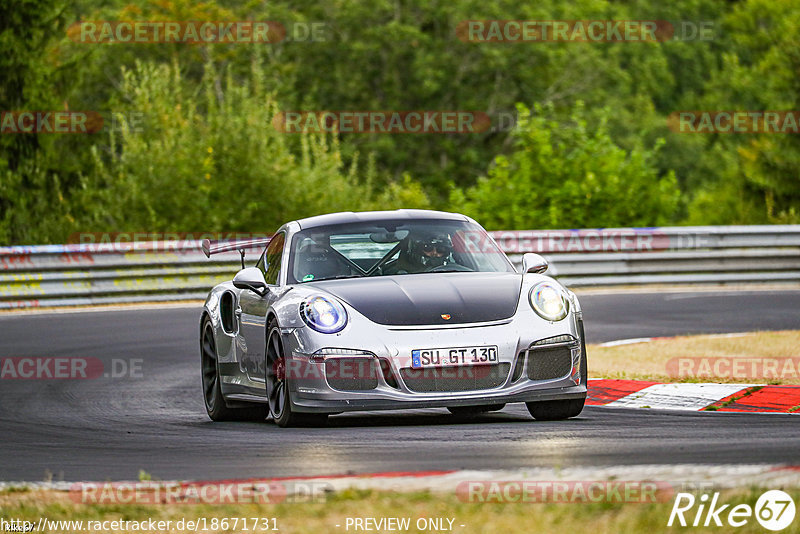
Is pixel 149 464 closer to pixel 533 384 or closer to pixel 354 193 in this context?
pixel 533 384

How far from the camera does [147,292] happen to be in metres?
22.8

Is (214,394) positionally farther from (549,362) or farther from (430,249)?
(549,362)

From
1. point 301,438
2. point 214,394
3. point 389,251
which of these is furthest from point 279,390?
point 214,394

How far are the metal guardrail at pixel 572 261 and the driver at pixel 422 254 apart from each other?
12.5 meters

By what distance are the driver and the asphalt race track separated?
0.97 metres

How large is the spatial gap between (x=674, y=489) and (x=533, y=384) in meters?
3.15

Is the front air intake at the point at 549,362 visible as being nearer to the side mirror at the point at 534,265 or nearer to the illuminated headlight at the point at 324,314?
the side mirror at the point at 534,265

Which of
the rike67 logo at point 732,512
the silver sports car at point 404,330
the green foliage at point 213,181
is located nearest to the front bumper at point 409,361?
the silver sports car at point 404,330

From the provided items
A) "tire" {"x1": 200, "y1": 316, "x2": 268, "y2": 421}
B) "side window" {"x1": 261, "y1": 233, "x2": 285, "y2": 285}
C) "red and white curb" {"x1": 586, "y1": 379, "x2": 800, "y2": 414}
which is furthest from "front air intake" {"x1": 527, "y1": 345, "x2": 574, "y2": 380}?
"tire" {"x1": 200, "y1": 316, "x2": 268, "y2": 421}

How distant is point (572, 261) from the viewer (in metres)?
23.1

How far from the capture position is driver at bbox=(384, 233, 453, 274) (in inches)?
383

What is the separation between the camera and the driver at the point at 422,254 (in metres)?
9.72

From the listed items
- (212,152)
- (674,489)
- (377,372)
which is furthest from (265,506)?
(212,152)

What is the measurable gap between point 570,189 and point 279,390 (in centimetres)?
2012
